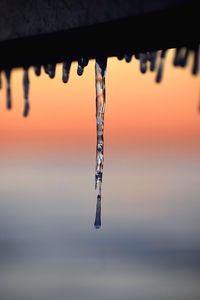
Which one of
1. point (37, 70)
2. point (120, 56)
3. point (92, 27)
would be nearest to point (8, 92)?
point (37, 70)

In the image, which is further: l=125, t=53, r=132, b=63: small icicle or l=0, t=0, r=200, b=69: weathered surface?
l=125, t=53, r=132, b=63: small icicle

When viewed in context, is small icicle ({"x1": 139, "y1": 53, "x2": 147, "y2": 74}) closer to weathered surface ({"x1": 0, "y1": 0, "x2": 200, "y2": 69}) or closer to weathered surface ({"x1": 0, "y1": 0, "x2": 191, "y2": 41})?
weathered surface ({"x1": 0, "y1": 0, "x2": 200, "y2": 69})

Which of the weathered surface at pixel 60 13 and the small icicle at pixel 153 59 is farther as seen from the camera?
the small icicle at pixel 153 59

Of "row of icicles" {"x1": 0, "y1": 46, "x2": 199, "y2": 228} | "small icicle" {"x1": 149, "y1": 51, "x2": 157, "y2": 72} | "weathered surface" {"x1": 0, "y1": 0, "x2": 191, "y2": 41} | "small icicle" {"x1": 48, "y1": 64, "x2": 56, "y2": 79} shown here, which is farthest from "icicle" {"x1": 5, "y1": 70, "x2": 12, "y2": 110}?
"small icicle" {"x1": 149, "y1": 51, "x2": 157, "y2": 72}

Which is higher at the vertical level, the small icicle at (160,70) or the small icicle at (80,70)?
the small icicle at (80,70)

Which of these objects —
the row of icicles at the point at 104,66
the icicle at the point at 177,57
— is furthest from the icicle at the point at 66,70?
the icicle at the point at 177,57

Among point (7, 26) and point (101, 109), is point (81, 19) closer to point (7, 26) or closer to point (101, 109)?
point (7, 26)

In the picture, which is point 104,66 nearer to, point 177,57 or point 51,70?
point 51,70

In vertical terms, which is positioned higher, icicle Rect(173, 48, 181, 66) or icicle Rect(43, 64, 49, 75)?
icicle Rect(43, 64, 49, 75)

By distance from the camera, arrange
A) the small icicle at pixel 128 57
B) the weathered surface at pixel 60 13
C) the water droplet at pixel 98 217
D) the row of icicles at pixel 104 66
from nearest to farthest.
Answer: the weathered surface at pixel 60 13 < the row of icicles at pixel 104 66 < the small icicle at pixel 128 57 < the water droplet at pixel 98 217

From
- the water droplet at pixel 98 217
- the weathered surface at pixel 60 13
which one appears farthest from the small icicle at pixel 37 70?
the water droplet at pixel 98 217

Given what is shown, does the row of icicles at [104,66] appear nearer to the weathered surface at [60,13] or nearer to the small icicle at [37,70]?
the small icicle at [37,70]

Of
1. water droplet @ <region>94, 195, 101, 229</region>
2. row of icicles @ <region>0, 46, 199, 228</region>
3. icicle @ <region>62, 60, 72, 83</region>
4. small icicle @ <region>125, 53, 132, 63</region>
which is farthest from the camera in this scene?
water droplet @ <region>94, 195, 101, 229</region>

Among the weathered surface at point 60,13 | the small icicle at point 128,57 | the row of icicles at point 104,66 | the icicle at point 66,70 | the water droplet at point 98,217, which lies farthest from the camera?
the water droplet at point 98,217
